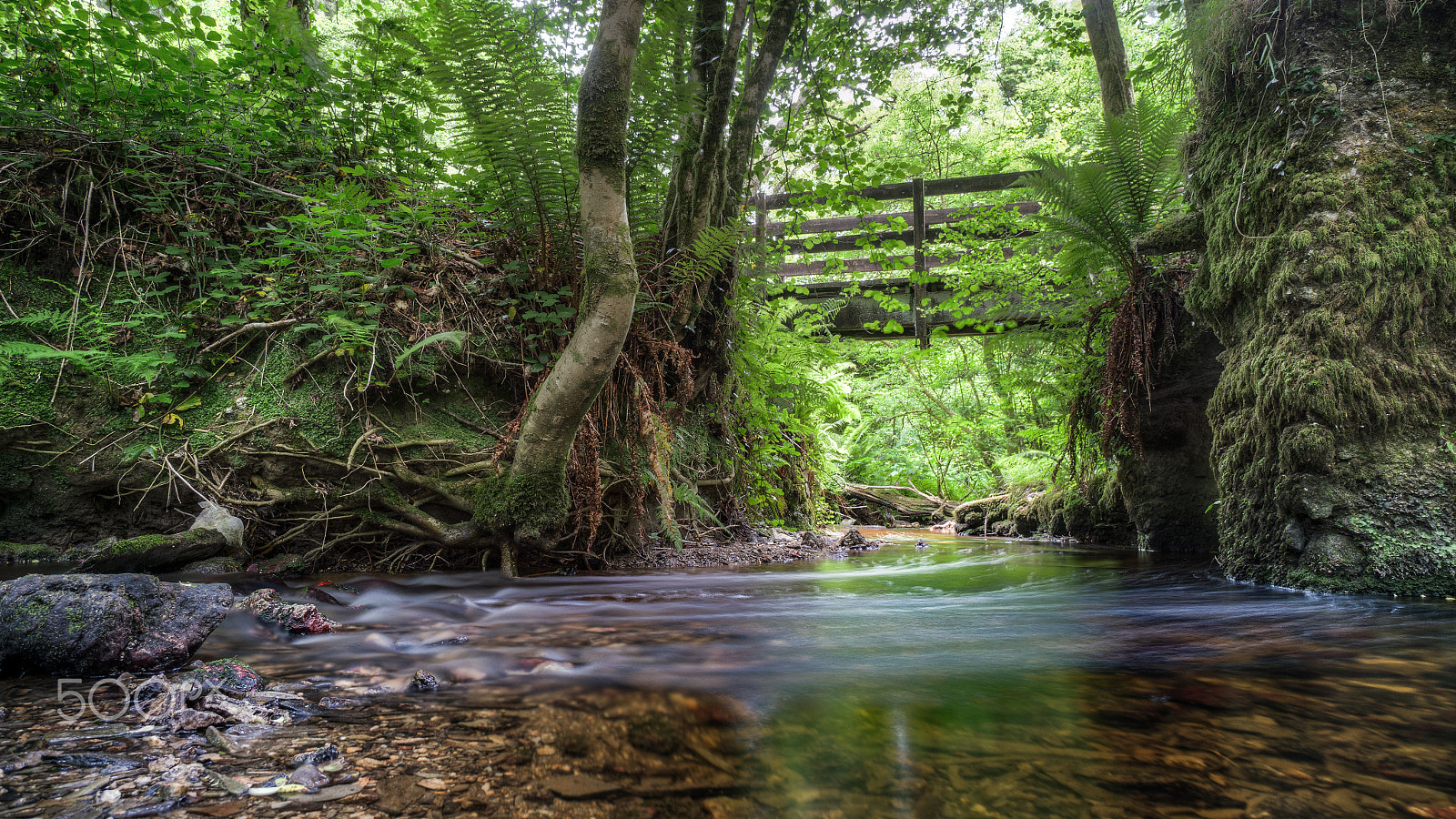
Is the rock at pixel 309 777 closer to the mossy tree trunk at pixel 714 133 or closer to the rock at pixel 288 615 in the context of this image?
the rock at pixel 288 615

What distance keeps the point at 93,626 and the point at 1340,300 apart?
5621mm

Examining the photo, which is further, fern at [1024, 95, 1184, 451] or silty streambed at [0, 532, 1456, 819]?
fern at [1024, 95, 1184, 451]

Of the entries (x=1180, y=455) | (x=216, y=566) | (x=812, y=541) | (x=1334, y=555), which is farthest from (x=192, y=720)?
(x=1180, y=455)

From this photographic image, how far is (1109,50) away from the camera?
6922 mm

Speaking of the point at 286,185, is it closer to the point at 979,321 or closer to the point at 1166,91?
the point at 979,321

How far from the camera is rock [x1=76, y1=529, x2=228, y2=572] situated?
332 centimetres

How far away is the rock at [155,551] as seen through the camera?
3.32 m

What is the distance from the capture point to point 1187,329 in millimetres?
5352

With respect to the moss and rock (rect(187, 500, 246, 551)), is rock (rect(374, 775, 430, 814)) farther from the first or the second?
rock (rect(187, 500, 246, 551))

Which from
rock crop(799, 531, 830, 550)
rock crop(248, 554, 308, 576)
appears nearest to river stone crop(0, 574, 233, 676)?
rock crop(248, 554, 308, 576)

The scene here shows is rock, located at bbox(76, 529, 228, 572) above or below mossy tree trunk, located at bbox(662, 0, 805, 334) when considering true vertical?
below

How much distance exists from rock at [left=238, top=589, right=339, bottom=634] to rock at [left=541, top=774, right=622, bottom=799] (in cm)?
182

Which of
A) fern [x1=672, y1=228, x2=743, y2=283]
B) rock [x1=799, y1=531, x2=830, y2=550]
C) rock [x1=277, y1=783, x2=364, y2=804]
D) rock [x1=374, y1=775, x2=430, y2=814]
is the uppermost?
fern [x1=672, y1=228, x2=743, y2=283]

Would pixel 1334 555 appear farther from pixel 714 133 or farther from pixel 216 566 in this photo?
pixel 216 566
